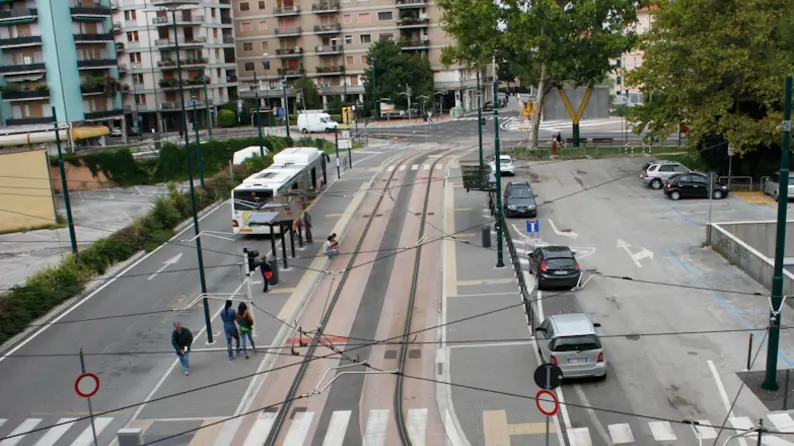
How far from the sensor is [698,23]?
Answer: 137 feet

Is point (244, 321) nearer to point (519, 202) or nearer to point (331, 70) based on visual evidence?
point (519, 202)

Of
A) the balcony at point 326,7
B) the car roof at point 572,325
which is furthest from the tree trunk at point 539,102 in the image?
the balcony at point 326,7

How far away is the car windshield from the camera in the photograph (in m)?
19.7

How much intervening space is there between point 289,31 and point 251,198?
234 ft

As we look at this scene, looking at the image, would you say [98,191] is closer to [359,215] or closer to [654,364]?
[359,215]

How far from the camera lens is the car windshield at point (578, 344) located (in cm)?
1969

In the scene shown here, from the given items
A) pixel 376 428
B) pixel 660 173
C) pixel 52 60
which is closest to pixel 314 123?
pixel 52 60

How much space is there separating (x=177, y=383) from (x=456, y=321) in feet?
29.0

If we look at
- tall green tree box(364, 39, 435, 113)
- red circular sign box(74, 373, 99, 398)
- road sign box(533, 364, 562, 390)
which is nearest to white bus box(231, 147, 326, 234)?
red circular sign box(74, 373, 99, 398)

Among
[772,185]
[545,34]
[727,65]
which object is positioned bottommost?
[772,185]

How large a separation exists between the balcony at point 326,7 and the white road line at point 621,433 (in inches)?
3539

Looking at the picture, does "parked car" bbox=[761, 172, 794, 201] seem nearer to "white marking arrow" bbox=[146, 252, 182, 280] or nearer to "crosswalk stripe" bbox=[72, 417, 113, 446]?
"white marking arrow" bbox=[146, 252, 182, 280]

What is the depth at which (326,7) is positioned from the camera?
10069 centimetres

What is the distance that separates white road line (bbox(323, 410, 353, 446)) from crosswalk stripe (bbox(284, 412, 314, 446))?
0.53m
